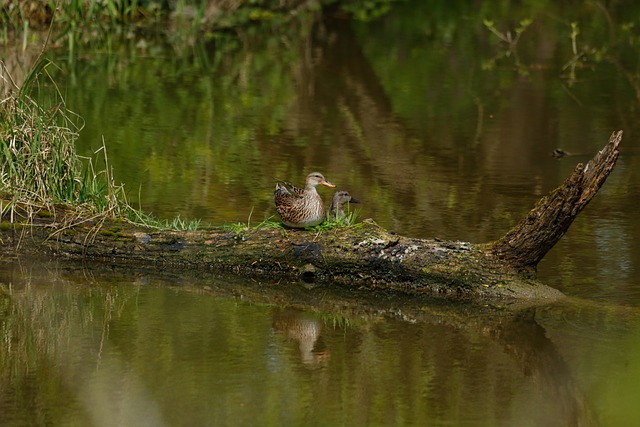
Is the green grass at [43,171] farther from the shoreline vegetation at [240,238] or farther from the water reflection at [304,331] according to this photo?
the water reflection at [304,331]

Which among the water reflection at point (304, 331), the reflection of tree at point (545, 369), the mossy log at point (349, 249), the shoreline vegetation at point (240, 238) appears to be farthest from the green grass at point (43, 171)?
the reflection of tree at point (545, 369)

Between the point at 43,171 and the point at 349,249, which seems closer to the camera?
the point at 349,249

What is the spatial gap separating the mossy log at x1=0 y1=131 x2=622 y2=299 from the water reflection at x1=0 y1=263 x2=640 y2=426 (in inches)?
6.1

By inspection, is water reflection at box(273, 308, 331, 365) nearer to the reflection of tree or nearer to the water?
the water

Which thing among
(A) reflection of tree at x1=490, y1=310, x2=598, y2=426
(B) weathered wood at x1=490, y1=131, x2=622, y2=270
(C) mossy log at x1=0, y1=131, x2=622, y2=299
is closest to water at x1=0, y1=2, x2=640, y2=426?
(A) reflection of tree at x1=490, y1=310, x2=598, y2=426

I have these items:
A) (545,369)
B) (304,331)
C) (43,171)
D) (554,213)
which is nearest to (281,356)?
(304,331)

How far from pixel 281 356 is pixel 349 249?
1.40 meters

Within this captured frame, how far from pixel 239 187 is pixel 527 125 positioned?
4.35 m

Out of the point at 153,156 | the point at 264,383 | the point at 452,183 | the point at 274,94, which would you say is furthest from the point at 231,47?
the point at 264,383

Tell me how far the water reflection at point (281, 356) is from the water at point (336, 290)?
2 cm

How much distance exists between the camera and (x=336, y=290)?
8375mm

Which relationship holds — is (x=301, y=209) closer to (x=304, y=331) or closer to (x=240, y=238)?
(x=240, y=238)

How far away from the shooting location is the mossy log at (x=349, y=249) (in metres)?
7.84

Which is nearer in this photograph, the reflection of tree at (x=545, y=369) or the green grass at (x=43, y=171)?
the reflection of tree at (x=545, y=369)
